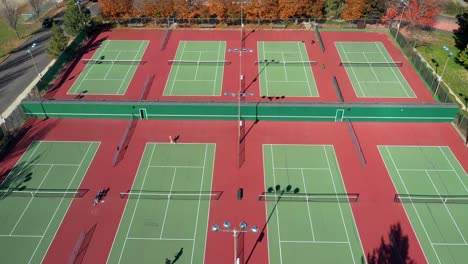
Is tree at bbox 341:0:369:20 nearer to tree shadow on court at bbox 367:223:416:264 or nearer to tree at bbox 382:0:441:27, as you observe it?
tree at bbox 382:0:441:27

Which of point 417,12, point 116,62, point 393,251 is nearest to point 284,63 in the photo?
point 116,62

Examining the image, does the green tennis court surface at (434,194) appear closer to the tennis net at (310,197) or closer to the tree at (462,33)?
the tennis net at (310,197)

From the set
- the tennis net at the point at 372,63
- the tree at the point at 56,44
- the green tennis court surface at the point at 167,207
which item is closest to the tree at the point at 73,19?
the tree at the point at 56,44

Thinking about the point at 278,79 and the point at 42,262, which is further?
the point at 278,79

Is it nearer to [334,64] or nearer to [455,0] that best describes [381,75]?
[334,64]

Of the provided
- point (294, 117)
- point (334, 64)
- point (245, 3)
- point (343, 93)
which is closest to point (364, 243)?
point (294, 117)

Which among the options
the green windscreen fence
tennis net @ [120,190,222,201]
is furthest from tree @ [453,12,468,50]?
tennis net @ [120,190,222,201]
